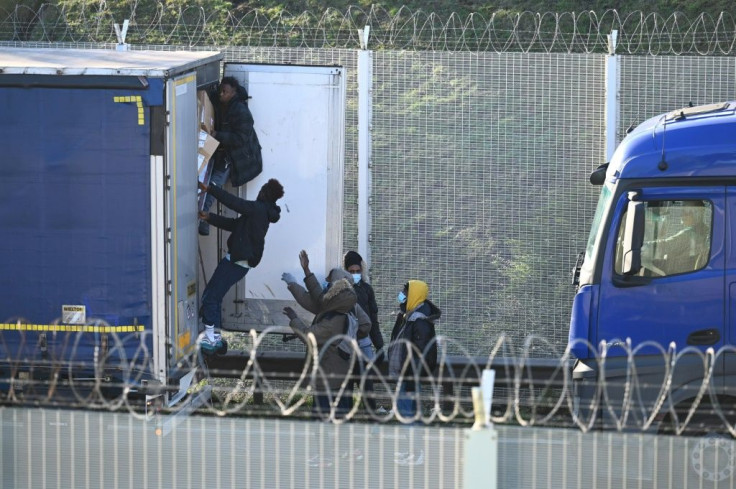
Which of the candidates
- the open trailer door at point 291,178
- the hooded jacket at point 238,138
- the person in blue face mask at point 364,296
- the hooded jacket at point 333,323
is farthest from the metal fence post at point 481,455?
the hooded jacket at point 238,138

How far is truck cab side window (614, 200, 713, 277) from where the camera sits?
27.8ft

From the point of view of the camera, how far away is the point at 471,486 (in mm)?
5574

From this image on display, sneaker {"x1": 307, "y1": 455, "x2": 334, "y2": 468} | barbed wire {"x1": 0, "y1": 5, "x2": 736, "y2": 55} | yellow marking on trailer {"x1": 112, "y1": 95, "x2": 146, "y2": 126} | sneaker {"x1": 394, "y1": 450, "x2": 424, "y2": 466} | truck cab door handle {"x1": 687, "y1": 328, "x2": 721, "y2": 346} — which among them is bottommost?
sneaker {"x1": 307, "y1": 455, "x2": 334, "y2": 468}

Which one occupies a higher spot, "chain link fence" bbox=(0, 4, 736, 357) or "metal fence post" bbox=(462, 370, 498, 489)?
"chain link fence" bbox=(0, 4, 736, 357)

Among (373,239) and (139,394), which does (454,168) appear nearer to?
(373,239)

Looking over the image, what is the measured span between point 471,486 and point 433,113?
23.0 ft

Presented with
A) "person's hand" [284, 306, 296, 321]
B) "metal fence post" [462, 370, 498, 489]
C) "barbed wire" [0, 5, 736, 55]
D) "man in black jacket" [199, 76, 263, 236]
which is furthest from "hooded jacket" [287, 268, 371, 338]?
"barbed wire" [0, 5, 736, 55]

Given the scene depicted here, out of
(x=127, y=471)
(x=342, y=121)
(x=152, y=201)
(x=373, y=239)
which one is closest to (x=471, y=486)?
(x=127, y=471)

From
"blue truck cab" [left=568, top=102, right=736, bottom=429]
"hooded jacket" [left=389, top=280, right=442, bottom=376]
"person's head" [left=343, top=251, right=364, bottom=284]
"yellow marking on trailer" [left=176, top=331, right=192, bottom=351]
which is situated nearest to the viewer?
"blue truck cab" [left=568, top=102, right=736, bottom=429]

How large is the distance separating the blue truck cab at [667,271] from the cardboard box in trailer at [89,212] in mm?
3234

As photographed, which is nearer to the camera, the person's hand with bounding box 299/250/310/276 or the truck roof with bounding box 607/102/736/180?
the truck roof with bounding box 607/102/736/180

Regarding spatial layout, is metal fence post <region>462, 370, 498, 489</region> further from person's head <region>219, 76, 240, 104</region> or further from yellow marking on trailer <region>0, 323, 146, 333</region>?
person's head <region>219, 76, 240, 104</region>

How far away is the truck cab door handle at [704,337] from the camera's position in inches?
333

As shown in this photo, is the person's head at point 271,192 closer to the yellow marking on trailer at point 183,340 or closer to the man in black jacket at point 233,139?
the man in black jacket at point 233,139
